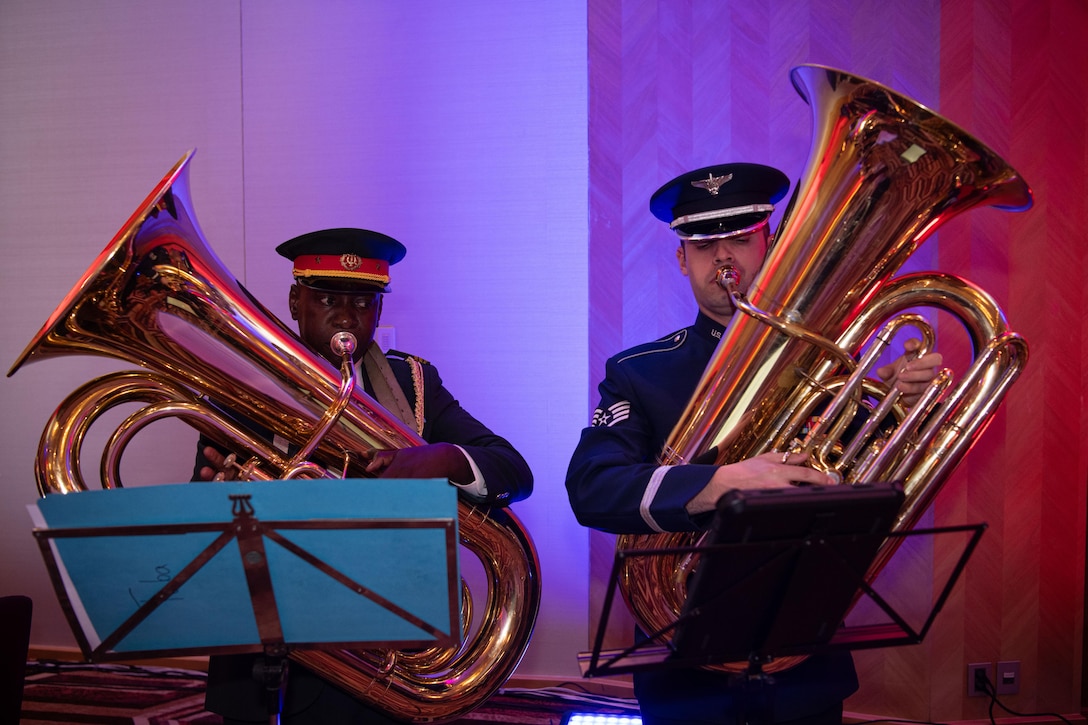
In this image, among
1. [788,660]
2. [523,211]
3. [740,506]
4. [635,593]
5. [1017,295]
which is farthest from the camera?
A: [523,211]

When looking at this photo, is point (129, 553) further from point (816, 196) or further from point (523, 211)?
point (523, 211)

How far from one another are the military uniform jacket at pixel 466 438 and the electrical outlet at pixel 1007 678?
221cm

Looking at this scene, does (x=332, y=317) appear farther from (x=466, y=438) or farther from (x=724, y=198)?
(x=724, y=198)

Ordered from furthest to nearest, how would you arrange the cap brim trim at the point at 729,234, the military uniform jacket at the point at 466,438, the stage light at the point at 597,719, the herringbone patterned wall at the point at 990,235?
the herringbone patterned wall at the point at 990,235
the stage light at the point at 597,719
the military uniform jacket at the point at 466,438
the cap brim trim at the point at 729,234

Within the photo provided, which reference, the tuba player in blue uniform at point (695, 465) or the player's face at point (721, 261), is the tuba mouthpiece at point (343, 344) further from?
the player's face at point (721, 261)

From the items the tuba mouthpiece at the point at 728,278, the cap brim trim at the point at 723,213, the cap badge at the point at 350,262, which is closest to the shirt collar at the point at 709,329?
the tuba mouthpiece at the point at 728,278

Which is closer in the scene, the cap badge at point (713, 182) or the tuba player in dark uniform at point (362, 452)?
the tuba player in dark uniform at point (362, 452)

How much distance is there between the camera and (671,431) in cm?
192

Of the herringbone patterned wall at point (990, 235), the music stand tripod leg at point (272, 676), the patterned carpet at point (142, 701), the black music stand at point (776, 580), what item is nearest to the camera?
the black music stand at point (776, 580)

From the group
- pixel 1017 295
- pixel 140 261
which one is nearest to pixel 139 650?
pixel 140 261

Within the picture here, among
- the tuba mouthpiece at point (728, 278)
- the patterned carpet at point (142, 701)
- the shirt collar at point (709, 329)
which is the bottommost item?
the patterned carpet at point (142, 701)

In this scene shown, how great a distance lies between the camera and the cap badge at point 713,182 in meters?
2.03

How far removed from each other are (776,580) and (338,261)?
1.37 m

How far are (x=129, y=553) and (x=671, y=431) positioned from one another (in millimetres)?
1180
